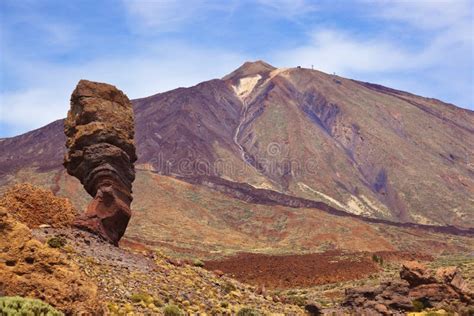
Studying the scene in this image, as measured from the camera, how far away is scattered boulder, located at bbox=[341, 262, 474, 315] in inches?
938

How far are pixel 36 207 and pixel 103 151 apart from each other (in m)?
3.66

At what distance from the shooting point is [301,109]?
189750 millimetres

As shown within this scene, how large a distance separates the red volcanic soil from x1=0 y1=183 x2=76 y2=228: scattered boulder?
2147 centimetres

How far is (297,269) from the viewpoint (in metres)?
47.2

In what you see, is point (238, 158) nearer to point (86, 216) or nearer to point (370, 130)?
point (370, 130)

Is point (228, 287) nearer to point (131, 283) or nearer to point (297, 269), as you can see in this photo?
point (131, 283)

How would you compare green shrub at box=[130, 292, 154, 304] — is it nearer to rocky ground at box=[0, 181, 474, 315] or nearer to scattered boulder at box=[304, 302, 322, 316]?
rocky ground at box=[0, 181, 474, 315]

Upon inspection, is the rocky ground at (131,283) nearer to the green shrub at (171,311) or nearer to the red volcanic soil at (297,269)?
the green shrub at (171,311)

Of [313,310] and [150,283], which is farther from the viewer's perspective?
[313,310]

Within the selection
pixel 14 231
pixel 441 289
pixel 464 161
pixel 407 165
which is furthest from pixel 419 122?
pixel 14 231

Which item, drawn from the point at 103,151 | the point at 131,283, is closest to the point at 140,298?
the point at 131,283

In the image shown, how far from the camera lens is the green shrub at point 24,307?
33.2 feet

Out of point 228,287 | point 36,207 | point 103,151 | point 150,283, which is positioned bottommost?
point 228,287

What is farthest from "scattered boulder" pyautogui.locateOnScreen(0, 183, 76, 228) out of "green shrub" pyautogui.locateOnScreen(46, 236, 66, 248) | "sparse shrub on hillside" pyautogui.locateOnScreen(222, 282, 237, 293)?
"sparse shrub on hillside" pyautogui.locateOnScreen(222, 282, 237, 293)
